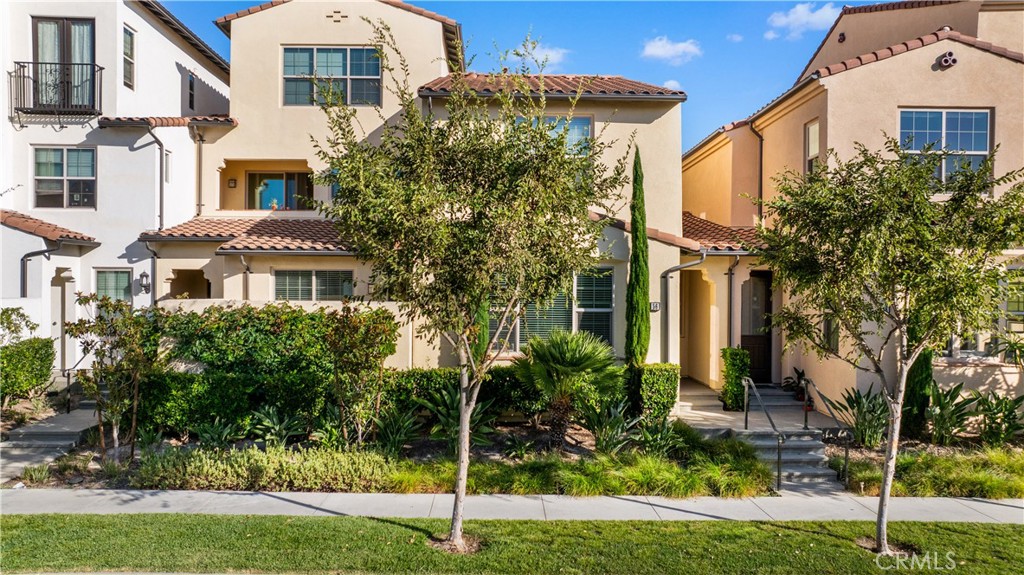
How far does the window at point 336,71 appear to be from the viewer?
55.8 feet

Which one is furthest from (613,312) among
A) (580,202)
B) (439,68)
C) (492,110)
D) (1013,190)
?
(439,68)

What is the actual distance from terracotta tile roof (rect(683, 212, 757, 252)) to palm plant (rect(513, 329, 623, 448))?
13.8ft

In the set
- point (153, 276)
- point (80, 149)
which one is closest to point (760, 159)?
point (153, 276)

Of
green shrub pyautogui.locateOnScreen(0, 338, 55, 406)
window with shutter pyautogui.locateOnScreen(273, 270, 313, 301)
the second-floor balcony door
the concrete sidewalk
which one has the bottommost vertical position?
the concrete sidewalk

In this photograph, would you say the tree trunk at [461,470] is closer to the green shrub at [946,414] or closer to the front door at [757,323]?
the green shrub at [946,414]

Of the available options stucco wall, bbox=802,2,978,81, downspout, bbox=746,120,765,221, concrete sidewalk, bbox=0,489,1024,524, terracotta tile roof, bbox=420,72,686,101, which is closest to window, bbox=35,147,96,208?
terracotta tile roof, bbox=420,72,686,101

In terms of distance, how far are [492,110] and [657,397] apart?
24.1ft

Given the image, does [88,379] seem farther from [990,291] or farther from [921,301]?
[990,291]

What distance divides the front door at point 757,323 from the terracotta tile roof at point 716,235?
119 cm

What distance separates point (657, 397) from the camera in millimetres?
12258

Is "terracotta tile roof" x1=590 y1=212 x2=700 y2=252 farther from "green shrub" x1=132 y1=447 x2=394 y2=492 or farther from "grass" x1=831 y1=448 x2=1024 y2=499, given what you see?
"green shrub" x1=132 y1=447 x2=394 y2=492

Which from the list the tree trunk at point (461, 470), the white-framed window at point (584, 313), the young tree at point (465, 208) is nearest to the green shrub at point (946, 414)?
the white-framed window at point (584, 313)

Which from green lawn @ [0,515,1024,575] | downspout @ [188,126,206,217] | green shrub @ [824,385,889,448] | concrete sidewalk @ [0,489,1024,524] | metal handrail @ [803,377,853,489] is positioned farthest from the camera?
downspout @ [188,126,206,217]

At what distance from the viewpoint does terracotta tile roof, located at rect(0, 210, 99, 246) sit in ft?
47.2
